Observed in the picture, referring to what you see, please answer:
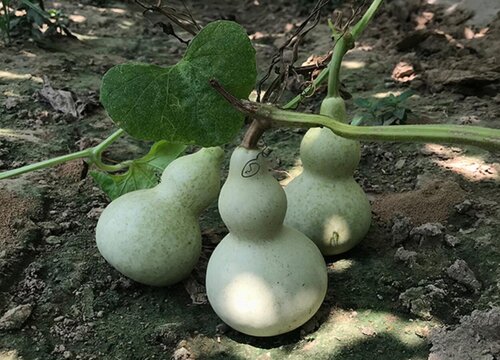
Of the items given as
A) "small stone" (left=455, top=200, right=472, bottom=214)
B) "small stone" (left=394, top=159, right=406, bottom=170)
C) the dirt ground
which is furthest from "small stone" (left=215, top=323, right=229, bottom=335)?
"small stone" (left=394, top=159, right=406, bottom=170)

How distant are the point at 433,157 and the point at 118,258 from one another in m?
1.40

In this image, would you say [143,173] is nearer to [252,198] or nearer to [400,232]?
[252,198]

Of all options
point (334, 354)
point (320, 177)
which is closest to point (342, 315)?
point (334, 354)

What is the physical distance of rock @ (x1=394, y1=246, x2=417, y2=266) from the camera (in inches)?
79.4

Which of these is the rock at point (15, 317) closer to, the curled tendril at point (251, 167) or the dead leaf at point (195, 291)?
the dead leaf at point (195, 291)

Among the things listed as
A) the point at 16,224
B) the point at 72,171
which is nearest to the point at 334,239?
the point at 16,224

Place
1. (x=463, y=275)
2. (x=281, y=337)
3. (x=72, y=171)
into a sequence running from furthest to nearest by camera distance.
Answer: (x=72, y=171) < (x=463, y=275) < (x=281, y=337)

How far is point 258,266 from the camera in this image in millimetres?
1669

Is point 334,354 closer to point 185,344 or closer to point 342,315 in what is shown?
point 342,315

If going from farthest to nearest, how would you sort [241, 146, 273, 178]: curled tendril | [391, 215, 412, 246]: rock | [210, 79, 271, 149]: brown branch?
[391, 215, 412, 246]: rock
[241, 146, 273, 178]: curled tendril
[210, 79, 271, 149]: brown branch

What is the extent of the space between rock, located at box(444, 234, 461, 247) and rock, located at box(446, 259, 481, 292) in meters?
0.12

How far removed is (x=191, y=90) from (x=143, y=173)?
561 mm

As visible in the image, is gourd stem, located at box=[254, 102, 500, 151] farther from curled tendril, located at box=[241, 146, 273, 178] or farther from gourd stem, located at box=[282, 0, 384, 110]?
gourd stem, located at box=[282, 0, 384, 110]

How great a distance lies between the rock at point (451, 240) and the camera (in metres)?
2.08
